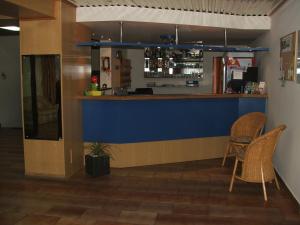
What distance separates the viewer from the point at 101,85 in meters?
5.89

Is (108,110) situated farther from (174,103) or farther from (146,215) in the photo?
(146,215)

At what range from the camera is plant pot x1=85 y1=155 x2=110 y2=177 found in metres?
4.90

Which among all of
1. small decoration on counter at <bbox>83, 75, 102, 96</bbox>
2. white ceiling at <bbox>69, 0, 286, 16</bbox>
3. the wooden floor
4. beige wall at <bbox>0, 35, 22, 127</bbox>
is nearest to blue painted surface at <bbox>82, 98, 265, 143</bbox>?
small decoration on counter at <bbox>83, 75, 102, 96</bbox>

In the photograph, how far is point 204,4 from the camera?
192 inches

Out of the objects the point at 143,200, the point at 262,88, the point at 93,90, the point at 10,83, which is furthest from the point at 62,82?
the point at 10,83

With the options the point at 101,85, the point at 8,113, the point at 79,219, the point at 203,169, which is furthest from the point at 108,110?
the point at 8,113

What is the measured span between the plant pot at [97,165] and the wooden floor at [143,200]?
0.11 meters

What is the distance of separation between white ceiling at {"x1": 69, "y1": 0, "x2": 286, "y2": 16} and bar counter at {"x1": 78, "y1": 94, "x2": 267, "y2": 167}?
4.44 feet

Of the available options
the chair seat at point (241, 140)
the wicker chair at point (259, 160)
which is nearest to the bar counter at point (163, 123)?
the chair seat at point (241, 140)

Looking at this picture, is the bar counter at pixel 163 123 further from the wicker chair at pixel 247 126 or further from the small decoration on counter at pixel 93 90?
the wicker chair at pixel 247 126

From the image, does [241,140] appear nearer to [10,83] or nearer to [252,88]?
[252,88]

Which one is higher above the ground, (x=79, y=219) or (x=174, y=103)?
(x=174, y=103)

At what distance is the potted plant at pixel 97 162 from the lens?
16.1ft

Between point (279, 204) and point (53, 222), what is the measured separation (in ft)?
8.25
